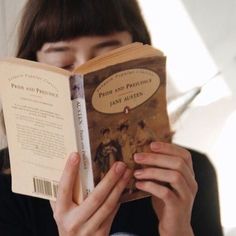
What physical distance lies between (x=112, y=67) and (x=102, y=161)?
0.14 meters

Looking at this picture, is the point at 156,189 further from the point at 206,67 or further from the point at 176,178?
the point at 206,67

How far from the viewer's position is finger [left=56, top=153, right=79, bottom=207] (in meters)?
0.65

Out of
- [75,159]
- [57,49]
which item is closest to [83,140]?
[75,159]

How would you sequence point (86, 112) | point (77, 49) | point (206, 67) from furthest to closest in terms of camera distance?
point (206, 67) → point (77, 49) → point (86, 112)

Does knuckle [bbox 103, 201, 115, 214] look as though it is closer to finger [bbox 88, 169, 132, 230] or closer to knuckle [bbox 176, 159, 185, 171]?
finger [bbox 88, 169, 132, 230]

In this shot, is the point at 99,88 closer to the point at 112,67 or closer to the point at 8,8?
the point at 112,67

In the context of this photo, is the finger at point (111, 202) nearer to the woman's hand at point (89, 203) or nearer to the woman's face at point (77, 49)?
the woman's hand at point (89, 203)

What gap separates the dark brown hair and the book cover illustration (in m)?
0.21

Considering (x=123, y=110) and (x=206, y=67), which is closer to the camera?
(x=123, y=110)

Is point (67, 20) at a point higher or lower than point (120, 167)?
higher

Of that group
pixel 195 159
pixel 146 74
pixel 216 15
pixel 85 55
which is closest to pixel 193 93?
pixel 216 15

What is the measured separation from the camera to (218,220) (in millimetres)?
997

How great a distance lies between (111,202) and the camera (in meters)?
0.68

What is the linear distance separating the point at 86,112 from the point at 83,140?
0.16ft
